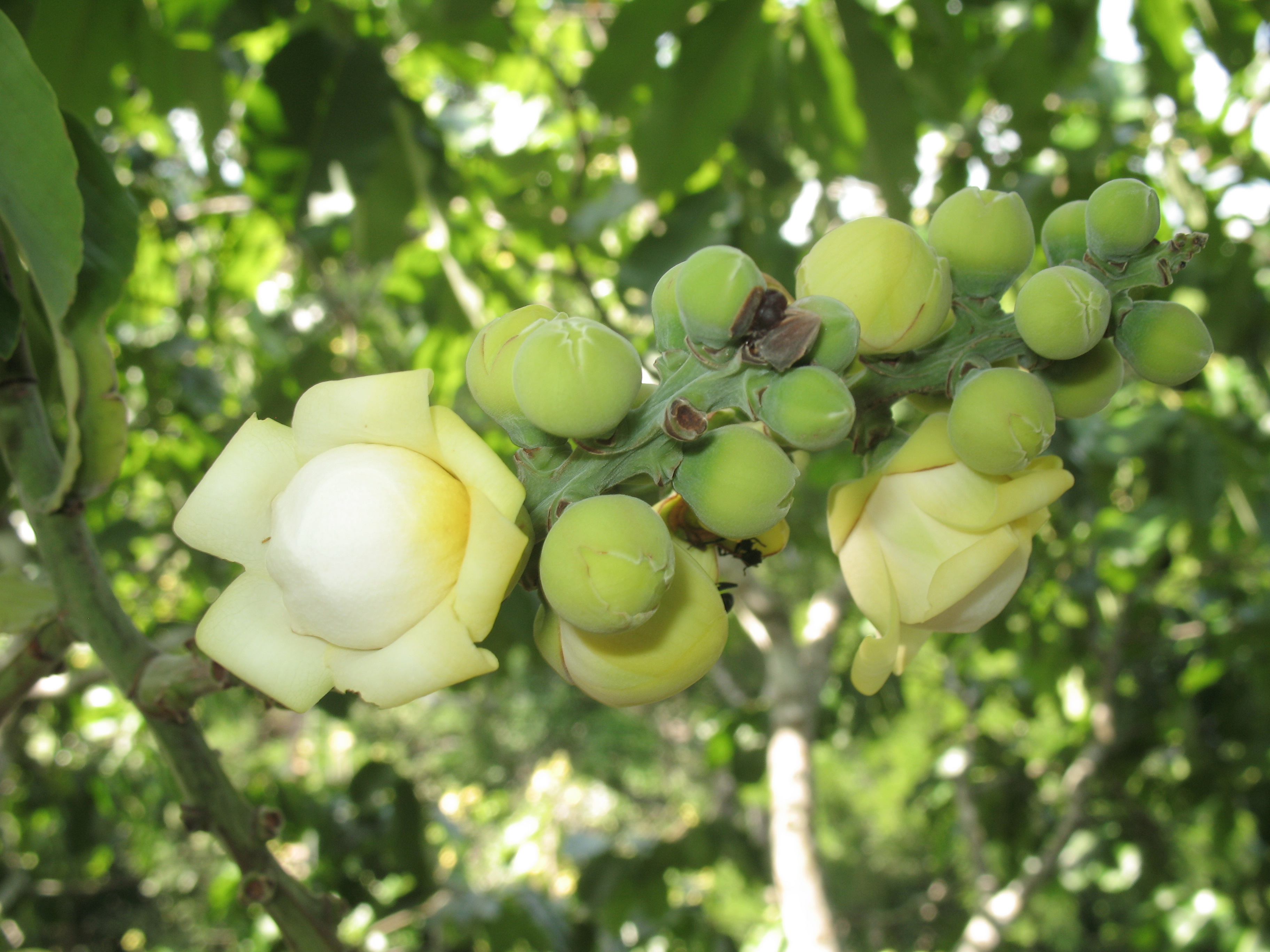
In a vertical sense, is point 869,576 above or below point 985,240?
below

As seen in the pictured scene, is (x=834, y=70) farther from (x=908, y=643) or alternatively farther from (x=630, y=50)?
(x=908, y=643)

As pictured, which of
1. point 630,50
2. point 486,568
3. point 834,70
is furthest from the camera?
point 834,70

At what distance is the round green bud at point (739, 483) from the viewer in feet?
2.11

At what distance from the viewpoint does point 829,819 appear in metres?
13.0

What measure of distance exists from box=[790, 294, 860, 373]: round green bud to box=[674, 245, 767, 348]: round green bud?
48 millimetres

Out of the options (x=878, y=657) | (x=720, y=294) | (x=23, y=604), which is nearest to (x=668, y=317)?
(x=720, y=294)

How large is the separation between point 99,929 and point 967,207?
8.09m

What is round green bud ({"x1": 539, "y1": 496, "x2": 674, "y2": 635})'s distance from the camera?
0.59 m

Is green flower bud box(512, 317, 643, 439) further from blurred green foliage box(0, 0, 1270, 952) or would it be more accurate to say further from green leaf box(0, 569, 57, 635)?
green leaf box(0, 569, 57, 635)

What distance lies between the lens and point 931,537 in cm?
77

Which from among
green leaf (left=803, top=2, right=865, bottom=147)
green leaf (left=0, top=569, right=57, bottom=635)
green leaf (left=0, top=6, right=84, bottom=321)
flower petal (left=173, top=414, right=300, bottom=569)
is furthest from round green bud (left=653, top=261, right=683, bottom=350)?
green leaf (left=803, top=2, right=865, bottom=147)

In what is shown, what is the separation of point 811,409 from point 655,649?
0.22 metres

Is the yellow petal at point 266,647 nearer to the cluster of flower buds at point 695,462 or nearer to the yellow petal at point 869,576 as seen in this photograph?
the cluster of flower buds at point 695,462

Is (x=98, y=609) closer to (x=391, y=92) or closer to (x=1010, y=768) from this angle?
(x=391, y=92)
